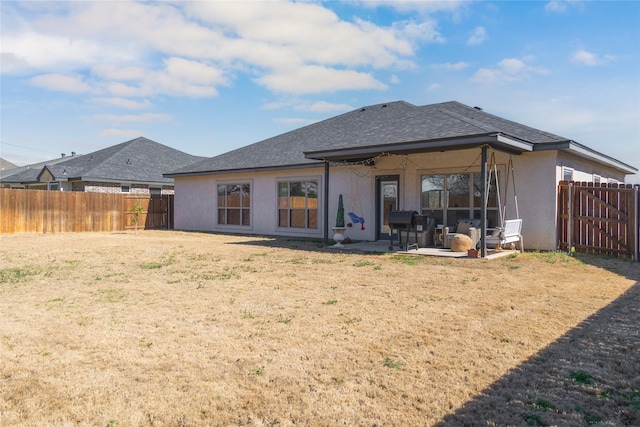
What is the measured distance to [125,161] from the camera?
27797 mm

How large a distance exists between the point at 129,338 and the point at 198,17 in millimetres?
11389

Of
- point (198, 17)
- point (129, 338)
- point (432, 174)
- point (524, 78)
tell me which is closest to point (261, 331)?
point (129, 338)

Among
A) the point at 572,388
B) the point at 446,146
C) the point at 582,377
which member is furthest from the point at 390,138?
the point at 572,388

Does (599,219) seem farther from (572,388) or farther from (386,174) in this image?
(572,388)

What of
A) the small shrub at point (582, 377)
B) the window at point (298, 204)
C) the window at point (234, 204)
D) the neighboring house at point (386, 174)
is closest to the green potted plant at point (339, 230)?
the neighboring house at point (386, 174)

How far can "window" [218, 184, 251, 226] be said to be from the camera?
1838cm

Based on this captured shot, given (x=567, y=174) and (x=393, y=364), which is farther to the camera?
(x=567, y=174)

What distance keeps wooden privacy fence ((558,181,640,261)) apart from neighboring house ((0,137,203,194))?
23.7 meters

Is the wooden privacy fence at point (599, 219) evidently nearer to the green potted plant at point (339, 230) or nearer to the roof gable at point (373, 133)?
the roof gable at point (373, 133)

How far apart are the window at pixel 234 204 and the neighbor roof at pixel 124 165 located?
9.66 meters

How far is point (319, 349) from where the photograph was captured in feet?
13.0

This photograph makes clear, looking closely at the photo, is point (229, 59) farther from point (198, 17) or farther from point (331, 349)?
point (331, 349)

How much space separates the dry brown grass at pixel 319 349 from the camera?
2.82 meters

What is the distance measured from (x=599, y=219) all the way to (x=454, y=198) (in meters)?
3.73
